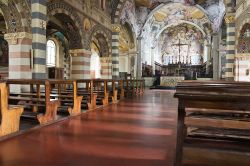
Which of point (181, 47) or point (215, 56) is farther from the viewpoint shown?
point (181, 47)

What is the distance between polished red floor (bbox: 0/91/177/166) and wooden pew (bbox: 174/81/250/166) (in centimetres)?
71

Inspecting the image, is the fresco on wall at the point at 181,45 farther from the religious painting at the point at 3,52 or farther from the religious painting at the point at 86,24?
the religious painting at the point at 3,52

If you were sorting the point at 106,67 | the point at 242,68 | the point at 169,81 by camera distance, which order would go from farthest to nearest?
the point at 169,81, the point at 106,67, the point at 242,68

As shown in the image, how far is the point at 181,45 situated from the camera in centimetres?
3272

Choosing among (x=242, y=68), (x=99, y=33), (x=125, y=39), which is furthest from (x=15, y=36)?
(x=125, y=39)

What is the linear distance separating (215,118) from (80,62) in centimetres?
1215

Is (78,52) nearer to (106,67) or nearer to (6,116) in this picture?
(106,67)

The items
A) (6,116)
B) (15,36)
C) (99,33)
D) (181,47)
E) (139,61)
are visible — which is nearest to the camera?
(6,116)

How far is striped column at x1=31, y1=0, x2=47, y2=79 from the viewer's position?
906 centimetres

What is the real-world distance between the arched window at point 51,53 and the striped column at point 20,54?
406 inches

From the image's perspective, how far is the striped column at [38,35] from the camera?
29.7 feet

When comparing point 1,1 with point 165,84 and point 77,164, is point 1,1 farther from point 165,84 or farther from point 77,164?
point 165,84

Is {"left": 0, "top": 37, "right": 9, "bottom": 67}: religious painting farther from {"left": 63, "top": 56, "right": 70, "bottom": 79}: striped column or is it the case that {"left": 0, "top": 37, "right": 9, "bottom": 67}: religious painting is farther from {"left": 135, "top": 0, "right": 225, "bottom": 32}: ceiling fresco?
{"left": 135, "top": 0, "right": 225, "bottom": 32}: ceiling fresco

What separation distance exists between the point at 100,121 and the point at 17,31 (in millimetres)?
5726
